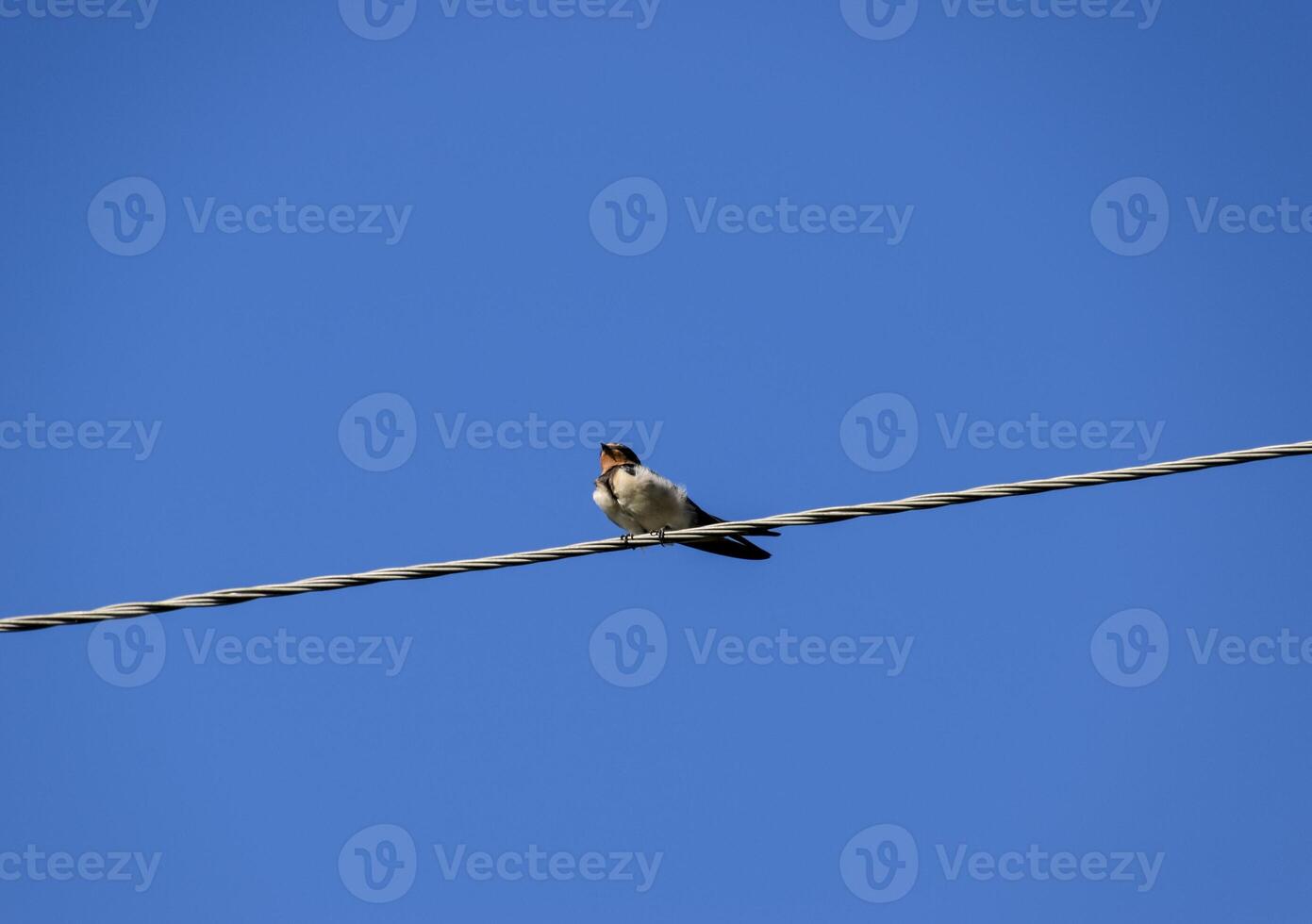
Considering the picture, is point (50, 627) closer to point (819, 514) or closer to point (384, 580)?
point (384, 580)

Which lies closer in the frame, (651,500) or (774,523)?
(774,523)

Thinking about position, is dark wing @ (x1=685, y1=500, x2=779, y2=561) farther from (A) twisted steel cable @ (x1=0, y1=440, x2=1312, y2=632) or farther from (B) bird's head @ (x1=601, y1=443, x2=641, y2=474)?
(A) twisted steel cable @ (x1=0, y1=440, x2=1312, y2=632)

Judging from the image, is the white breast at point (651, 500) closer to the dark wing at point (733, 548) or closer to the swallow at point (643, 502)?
the swallow at point (643, 502)

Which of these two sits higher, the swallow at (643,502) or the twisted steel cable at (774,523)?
→ the swallow at (643,502)

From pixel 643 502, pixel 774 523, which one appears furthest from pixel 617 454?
pixel 774 523

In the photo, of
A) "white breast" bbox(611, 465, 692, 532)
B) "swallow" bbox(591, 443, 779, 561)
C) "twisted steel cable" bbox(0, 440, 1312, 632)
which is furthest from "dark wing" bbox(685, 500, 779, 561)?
"twisted steel cable" bbox(0, 440, 1312, 632)

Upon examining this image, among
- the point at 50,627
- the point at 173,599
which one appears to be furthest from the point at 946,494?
the point at 50,627

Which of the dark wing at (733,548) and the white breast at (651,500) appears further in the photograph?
the white breast at (651,500)

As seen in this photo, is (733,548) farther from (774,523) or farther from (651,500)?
(774,523)

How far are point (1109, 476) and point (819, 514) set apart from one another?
46.0 inches

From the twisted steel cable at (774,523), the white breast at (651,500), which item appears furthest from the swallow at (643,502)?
the twisted steel cable at (774,523)

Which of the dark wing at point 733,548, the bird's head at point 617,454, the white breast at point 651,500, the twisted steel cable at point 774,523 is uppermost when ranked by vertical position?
the bird's head at point 617,454

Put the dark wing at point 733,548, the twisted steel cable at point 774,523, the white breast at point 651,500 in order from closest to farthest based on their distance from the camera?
the twisted steel cable at point 774,523, the dark wing at point 733,548, the white breast at point 651,500

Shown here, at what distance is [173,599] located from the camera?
6238 millimetres
